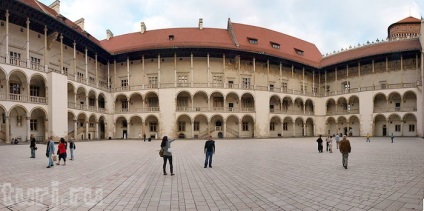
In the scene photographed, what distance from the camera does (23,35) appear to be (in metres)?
27.0

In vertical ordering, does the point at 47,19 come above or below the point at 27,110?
above

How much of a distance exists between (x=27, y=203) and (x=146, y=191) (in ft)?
8.05

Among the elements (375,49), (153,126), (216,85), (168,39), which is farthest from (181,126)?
(375,49)

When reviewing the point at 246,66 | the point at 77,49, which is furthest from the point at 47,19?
the point at 246,66

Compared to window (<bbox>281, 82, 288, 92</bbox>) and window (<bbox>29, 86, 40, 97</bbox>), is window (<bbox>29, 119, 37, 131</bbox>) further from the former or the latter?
window (<bbox>281, 82, 288, 92</bbox>)

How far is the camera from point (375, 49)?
41.7 metres

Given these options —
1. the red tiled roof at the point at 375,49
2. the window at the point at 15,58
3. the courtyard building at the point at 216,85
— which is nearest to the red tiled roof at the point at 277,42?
the courtyard building at the point at 216,85

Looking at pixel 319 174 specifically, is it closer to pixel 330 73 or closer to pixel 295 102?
pixel 295 102

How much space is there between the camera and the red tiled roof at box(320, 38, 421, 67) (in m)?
38.6

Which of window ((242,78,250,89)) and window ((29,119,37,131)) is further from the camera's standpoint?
window ((242,78,250,89))

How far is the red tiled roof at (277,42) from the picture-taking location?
138 ft

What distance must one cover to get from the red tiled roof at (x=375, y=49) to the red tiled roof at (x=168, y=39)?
20617 mm

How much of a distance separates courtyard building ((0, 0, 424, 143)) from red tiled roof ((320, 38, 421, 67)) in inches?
6.6

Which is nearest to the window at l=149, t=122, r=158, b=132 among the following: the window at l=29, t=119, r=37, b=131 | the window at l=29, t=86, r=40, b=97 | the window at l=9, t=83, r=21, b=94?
the window at l=29, t=119, r=37, b=131
